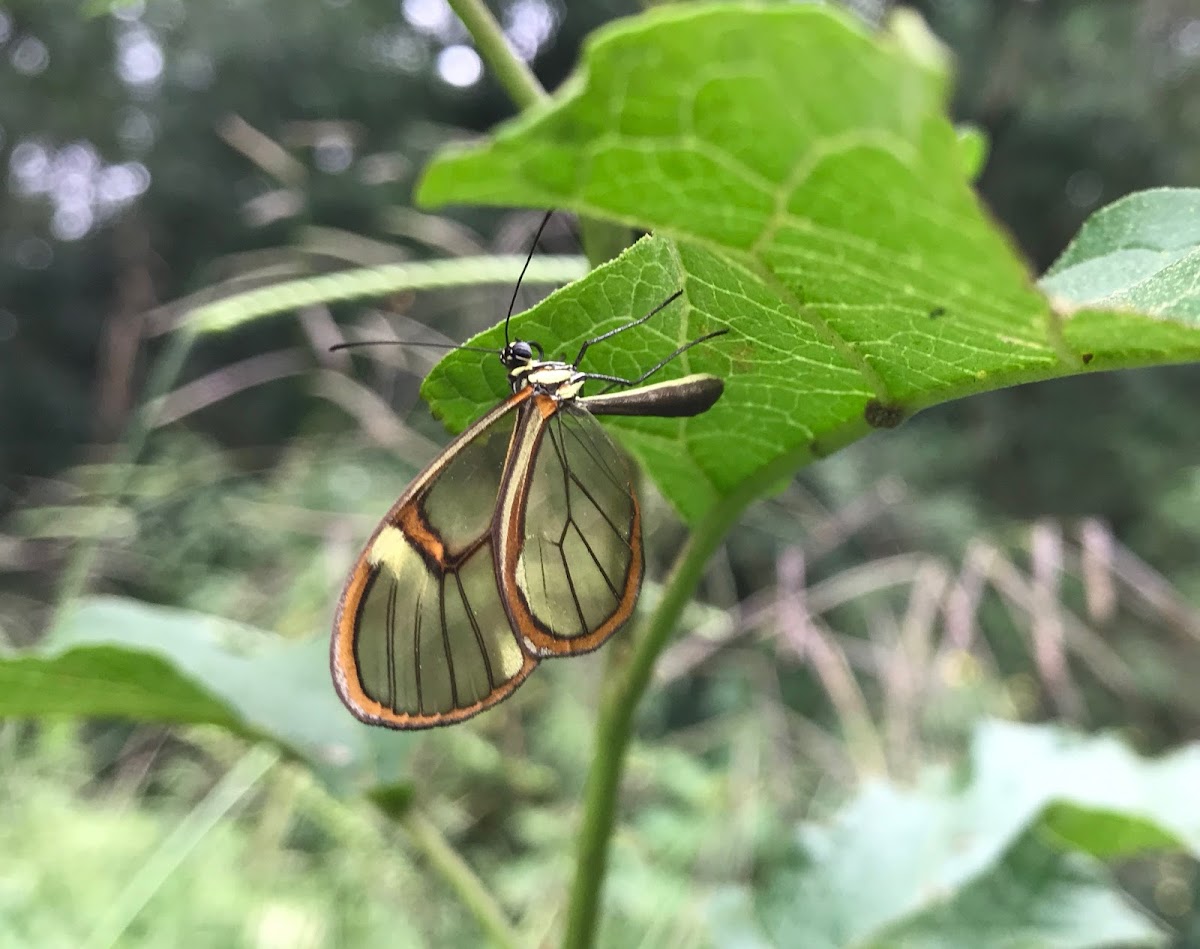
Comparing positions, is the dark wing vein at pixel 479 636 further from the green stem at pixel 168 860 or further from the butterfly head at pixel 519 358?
the green stem at pixel 168 860

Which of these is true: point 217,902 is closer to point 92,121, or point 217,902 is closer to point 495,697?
point 495,697

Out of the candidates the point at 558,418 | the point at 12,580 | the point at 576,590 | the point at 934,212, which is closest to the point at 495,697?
the point at 576,590

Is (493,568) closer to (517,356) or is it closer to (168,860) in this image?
(517,356)

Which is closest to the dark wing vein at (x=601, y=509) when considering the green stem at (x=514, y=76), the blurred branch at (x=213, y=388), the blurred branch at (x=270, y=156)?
the green stem at (x=514, y=76)

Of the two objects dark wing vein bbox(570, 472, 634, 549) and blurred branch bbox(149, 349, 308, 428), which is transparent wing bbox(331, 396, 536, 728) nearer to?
dark wing vein bbox(570, 472, 634, 549)

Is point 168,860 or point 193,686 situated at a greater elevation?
point 193,686

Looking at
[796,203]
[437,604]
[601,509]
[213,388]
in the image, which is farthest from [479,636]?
[213,388]
